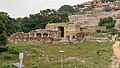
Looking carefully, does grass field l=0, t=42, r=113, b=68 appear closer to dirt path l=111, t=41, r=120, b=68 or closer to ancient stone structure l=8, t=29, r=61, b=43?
dirt path l=111, t=41, r=120, b=68

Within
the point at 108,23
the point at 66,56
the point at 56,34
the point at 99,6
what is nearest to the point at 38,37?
the point at 56,34

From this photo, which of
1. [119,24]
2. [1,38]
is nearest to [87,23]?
[119,24]

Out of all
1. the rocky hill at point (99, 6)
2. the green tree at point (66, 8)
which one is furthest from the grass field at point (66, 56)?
the green tree at point (66, 8)

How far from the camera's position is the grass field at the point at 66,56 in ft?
92.0

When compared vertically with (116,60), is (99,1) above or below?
above

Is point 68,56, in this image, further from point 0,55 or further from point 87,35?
point 87,35

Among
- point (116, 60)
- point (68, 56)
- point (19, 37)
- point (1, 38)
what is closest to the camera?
point (116, 60)

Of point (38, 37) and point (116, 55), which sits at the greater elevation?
point (38, 37)

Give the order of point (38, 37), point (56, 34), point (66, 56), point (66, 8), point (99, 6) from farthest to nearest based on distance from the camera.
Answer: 1. point (66, 8)
2. point (99, 6)
3. point (56, 34)
4. point (38, 37)
5. point (66, 56)

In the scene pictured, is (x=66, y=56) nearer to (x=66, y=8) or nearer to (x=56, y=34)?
(x=56, y=34)

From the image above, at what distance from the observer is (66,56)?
33250 mm

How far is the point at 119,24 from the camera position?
5691 cm

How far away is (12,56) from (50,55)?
426cm

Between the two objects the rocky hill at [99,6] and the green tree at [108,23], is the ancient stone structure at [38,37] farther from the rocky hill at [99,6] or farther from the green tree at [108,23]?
the rocky hill at [99,6]
